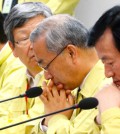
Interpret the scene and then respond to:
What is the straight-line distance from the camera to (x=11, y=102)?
2.28 m

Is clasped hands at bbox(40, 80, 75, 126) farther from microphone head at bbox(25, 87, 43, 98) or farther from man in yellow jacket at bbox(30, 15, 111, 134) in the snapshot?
microphone head at bbox(25, 87, 43, 98)

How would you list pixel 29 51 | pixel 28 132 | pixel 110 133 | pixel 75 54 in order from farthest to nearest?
pixel 29 51 → pixel 28 132 → pixel 75 54 → pixel 110 133

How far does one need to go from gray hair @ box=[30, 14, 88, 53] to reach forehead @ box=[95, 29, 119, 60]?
0.22 metres

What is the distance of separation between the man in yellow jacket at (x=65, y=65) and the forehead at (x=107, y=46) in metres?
0.21

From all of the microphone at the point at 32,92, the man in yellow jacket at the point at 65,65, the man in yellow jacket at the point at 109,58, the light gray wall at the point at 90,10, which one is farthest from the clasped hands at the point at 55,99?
the light gray wall at the point at 90,10

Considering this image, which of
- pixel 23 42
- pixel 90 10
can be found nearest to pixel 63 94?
pixel 23 42

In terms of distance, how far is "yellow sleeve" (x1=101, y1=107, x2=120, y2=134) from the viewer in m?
1.38

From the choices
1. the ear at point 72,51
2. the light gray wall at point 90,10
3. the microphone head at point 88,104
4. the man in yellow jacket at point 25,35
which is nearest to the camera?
the microphone head at point 88,104

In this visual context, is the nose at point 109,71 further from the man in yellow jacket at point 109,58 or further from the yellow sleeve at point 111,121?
the yellow sleeve at point 111,121

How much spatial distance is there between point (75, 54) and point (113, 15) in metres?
0.29

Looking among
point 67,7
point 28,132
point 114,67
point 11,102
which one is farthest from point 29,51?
point 67,7

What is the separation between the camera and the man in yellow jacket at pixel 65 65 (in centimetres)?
167

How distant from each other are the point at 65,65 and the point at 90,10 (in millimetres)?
1862

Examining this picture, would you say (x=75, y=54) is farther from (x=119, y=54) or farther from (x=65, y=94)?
(x=119, y=54)
